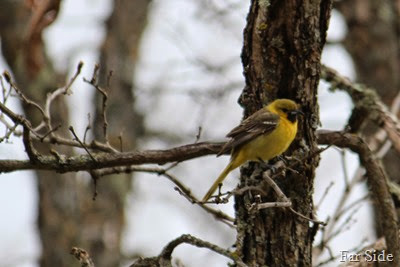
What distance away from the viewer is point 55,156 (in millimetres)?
3928

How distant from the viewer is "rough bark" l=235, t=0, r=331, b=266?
3.86m

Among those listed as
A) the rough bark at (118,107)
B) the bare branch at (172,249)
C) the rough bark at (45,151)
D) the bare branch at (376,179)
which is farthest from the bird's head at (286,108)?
the rough bark at (118,107)

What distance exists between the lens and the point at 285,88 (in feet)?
13.2

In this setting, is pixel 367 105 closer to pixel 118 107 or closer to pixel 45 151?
pixel 45 151

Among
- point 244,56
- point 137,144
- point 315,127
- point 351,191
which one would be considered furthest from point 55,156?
point 137,144

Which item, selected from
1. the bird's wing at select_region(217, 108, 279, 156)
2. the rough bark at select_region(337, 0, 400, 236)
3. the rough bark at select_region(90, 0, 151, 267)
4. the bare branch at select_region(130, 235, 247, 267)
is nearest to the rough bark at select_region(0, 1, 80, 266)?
the rough bark at select_region(90, 0, 151, 267)

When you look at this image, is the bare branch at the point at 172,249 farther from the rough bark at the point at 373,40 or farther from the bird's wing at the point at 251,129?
the rough bark at the point at 373,40

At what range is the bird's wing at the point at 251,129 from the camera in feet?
14.3

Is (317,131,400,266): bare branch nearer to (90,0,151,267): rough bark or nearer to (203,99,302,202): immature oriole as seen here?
(203,99,302,202): immature oriole

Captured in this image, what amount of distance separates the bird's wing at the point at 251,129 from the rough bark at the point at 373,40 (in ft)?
13.1

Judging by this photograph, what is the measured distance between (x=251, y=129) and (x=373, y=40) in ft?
14.7

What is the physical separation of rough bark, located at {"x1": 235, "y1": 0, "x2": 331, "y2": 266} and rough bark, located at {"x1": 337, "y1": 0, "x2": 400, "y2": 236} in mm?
4613

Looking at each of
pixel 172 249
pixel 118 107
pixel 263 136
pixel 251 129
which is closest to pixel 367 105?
pixel 263 136

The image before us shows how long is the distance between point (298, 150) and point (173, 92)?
18.6 feet
